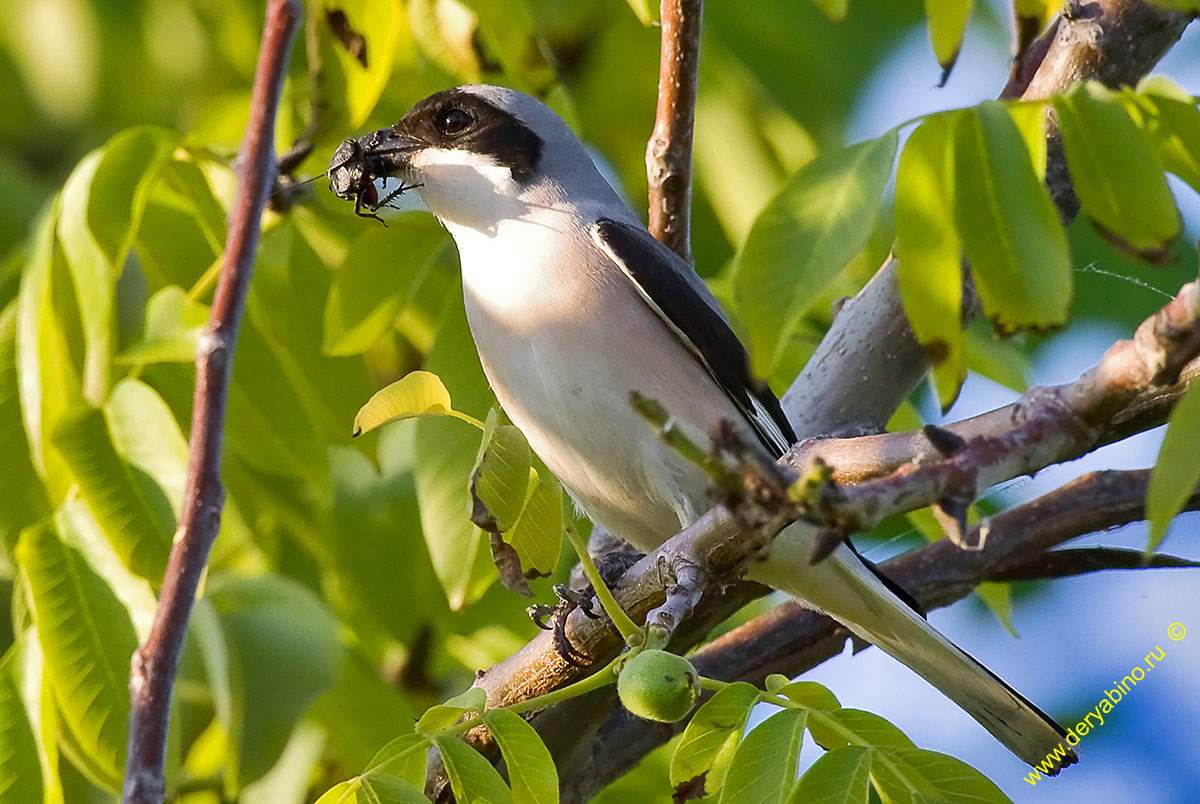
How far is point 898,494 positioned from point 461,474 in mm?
1289

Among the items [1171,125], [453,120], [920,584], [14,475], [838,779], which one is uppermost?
[453,120]

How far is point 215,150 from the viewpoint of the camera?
9.35ft

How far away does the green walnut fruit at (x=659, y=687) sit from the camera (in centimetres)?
169

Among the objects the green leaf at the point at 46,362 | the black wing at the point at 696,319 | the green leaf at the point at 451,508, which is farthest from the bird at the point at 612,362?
the green leaf at the point at 46,362

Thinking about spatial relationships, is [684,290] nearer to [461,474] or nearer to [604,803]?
[461,474]

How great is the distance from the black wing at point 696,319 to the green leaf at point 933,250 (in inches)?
47.1

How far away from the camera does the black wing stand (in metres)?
2.95

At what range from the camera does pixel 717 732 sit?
1867mm

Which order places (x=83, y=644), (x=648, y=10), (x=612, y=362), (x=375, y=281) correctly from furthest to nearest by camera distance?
(x=612, y=362)
(x=375, y=281)
(x=648, y=10)
(x=83, y=644)

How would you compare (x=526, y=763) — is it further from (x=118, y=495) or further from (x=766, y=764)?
(x=118, y=495)

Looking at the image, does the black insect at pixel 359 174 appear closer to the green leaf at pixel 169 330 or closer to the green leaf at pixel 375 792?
the green leaf at pixel 169 330

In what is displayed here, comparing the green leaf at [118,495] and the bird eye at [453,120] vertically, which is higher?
the bird eye at [453,120]

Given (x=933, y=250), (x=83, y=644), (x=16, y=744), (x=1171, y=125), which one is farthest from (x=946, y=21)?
(x=16, y=744)

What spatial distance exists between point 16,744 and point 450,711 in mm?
768
